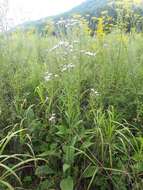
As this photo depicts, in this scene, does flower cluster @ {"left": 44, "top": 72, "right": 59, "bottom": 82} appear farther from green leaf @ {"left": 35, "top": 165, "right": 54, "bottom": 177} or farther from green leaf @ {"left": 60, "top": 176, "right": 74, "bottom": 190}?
green leaf @ {"left": 60, "top": 176, "right": 74, "bottom": 190}

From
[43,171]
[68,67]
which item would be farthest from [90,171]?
[68,67]

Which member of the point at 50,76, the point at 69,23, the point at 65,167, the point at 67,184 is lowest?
the point at 67,184

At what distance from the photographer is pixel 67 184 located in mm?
2480

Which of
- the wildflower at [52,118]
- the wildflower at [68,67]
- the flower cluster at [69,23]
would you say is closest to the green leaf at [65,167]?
the wildflower at [52,118]

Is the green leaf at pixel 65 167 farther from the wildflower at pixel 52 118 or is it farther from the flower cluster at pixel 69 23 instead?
the flower cluster at pixel 69 23

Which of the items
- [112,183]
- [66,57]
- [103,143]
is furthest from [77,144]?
[66,57]

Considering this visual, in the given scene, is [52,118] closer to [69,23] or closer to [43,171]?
[43,171]

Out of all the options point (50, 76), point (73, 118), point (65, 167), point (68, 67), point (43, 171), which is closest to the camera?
point (65, 167)

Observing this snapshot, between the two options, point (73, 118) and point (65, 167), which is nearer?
point (65, 167)

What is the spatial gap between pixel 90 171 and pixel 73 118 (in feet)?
1.26

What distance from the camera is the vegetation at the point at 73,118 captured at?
2559 millimetres

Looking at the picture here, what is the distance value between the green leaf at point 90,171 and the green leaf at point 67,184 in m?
0.10

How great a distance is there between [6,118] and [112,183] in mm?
949

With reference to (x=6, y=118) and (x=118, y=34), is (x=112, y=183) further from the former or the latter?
(x=118, y=34)
